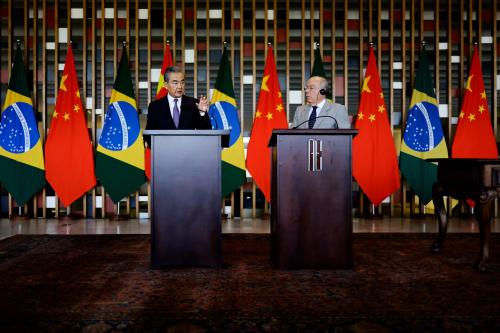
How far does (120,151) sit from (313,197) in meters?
3.60

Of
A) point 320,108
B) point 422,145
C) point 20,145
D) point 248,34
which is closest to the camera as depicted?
point 320,108

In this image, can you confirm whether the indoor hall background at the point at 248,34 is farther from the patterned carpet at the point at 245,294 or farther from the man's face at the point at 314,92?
the patterned carpet at the point at 245,294

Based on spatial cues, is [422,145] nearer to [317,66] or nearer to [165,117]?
[317,66]

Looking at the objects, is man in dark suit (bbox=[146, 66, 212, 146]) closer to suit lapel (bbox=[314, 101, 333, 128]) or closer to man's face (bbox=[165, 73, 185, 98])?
man's face (bbox=[165, 73, 185, 98])

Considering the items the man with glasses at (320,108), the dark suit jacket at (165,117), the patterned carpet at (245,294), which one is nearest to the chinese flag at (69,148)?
the patterned carpet at (245,294)

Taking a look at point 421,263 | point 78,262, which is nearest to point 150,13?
point 78,262

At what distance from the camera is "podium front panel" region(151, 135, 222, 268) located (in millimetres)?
2771

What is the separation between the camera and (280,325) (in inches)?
70.7

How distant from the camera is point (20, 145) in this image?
561 cm

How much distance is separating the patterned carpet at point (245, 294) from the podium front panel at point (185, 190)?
0.25 m

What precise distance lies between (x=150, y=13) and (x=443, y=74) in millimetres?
5908

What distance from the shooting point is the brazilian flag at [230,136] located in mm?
5699

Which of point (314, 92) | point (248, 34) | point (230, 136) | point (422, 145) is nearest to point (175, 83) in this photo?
point (314, 92)

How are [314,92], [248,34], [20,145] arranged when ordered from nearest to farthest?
[314,92] → [20,145] → [248,34]
